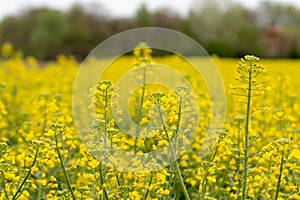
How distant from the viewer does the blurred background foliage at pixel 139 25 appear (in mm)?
30042

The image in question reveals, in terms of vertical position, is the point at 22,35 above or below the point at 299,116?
above


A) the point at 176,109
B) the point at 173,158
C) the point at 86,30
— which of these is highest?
the point at 86,30

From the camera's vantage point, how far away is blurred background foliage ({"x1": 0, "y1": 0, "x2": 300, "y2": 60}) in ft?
98.6

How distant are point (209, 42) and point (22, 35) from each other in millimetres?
9726

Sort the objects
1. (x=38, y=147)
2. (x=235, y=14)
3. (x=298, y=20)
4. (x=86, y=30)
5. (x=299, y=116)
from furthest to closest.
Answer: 1. (x=298, y=20)
2. (x=235, y=14)
3. (x=86, y=30)
4. (x=299, y=116)
5. (x=38, y=147)

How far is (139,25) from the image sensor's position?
3203 centimetres

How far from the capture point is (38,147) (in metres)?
2.93

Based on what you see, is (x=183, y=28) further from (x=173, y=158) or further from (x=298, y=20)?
(x=173, y=158)

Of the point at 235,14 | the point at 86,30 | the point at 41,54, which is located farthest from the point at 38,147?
the point at 235,14

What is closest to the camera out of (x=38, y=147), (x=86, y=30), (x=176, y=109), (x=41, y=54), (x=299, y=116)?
(x=38, y=147)

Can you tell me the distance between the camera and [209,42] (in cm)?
3117

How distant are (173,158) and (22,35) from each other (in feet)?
92.1

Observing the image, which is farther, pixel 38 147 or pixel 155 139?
pixel 155 139

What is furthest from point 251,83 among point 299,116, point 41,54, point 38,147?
point 41,54
